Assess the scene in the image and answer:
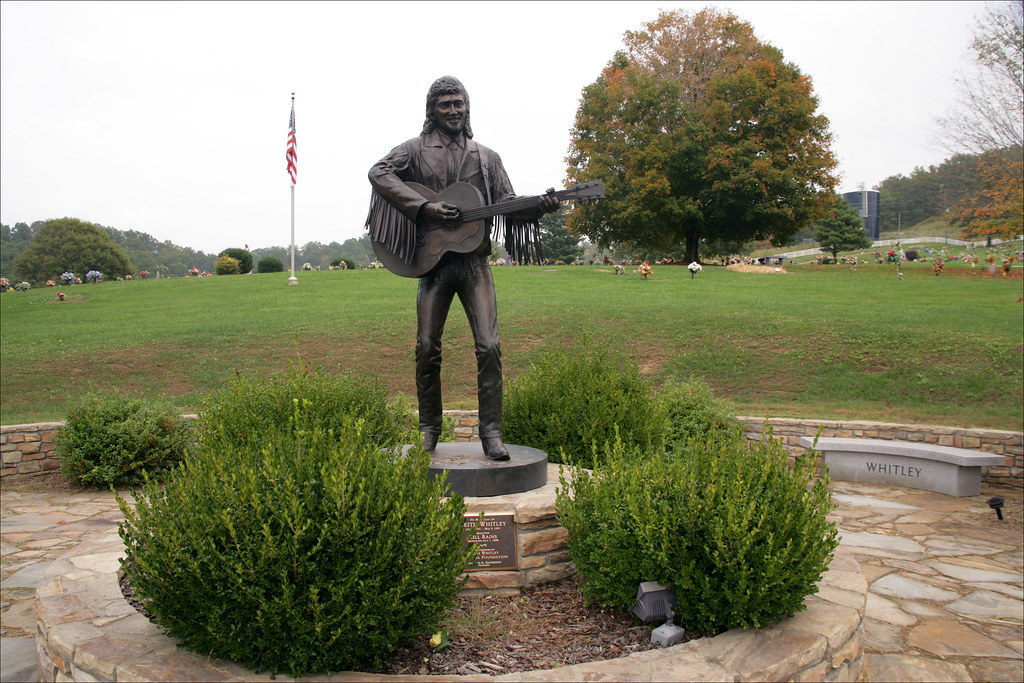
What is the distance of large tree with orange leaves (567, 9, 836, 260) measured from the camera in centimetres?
2902

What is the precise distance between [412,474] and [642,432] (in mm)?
2971

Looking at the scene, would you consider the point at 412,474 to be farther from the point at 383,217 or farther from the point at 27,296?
the point at 27,296

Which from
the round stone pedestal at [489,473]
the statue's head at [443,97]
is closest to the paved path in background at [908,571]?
the round stone pedestal at [489,473]

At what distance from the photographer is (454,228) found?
440cm

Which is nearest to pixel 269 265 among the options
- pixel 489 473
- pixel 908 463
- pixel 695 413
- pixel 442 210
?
pixel 695 413

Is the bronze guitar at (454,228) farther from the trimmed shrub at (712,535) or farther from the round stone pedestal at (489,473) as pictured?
the trimmed shrub at (712,535)

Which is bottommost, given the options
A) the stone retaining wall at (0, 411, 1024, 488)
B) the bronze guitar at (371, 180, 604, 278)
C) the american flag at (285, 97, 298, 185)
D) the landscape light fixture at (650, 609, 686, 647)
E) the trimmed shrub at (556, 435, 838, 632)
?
the stone retaining wall at (0, 411, 1024, 488)

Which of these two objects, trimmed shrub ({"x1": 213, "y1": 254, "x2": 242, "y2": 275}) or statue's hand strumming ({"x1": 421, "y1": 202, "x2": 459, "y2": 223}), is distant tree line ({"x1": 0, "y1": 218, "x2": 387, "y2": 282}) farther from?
statue's hand strumming ({"x1": 421, "y1": 202, "x2": 459, "y2": 223})

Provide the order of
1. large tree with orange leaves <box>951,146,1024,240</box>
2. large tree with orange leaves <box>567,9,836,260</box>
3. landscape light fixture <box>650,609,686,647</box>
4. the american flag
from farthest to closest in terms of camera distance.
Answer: large tree with orange leaves <box>567,9,836,260</box> → the american flag → large tree with orange leaves <box>951,146,1024,240</box> → landscape light fixture <box>650,609,686,647</box>

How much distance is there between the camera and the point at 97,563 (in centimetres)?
419

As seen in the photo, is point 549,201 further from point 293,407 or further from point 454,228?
point 293,407

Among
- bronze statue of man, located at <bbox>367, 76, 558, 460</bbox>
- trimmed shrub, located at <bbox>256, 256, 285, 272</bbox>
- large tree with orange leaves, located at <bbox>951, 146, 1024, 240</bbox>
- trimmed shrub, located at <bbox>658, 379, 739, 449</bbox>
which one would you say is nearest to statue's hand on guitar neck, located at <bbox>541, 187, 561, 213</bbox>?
bronze statue of man, located at <bbox>367, 76, 558, 460</bbox>

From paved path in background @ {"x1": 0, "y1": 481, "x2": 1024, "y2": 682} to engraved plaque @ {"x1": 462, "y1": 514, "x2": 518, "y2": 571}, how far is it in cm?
198

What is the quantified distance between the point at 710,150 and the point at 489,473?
93.0 ft
